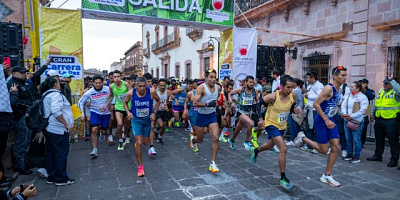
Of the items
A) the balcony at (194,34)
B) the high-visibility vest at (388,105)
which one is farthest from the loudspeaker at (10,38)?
the balcony at (194,34)

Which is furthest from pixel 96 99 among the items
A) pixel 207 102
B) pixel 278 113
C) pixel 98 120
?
pixel 278 113

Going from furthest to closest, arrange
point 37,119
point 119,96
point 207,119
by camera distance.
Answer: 1. point 119,96
2. point 207,119
3. point 37,119

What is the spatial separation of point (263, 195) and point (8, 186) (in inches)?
157

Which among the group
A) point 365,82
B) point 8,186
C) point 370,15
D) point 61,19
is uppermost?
point 370,15

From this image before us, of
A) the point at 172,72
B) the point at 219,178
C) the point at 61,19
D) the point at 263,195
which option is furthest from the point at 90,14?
the point at 172,72

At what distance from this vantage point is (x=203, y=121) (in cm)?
504

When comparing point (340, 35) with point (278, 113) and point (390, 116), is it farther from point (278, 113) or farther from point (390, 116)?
point (278, 113)

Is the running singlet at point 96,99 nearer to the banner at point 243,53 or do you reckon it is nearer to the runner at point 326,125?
the runner at point 326,125

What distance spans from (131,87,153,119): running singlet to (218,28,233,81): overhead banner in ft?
18.4

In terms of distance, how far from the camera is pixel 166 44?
2564cm

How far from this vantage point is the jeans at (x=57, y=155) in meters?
4.13

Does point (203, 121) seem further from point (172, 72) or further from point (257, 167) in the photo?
point (172, 72)

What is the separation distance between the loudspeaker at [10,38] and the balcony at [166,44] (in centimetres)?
1774

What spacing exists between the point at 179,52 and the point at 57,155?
20.4 metres
